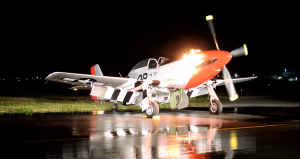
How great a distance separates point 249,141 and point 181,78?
21.7ft

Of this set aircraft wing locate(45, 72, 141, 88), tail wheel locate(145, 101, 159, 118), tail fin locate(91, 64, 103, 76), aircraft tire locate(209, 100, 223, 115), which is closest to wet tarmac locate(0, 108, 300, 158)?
tail wheel locate(145, 101, 159, 118)

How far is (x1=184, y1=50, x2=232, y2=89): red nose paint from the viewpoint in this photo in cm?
1283

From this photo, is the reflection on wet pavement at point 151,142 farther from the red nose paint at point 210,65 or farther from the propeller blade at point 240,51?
the propeller blade at point 240,51

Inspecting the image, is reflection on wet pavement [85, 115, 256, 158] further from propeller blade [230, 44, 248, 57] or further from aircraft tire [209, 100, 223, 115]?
propeller blade [230, 44, 248, 57]

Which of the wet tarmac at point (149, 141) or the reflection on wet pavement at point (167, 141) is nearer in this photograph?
the wet tarmac at point (149, 141)

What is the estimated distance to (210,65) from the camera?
13.1m

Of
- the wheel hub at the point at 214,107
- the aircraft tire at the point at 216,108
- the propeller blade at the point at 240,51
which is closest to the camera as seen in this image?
the propeller blade at the point at 240,51

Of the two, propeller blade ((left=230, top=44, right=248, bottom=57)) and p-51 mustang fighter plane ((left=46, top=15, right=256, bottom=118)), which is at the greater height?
propeller blade ((left=230, top=44, right=248, bottom=57))

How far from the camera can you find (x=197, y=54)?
1323cm

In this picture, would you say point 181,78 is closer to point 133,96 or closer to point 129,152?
point 133,96

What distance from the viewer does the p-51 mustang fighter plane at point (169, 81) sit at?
43.0 feet

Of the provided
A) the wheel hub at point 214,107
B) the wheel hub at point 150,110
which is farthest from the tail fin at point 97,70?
the wheel hub at point 214,107

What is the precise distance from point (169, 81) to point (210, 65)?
2011 mm

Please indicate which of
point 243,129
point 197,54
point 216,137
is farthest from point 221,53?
point 216,137
